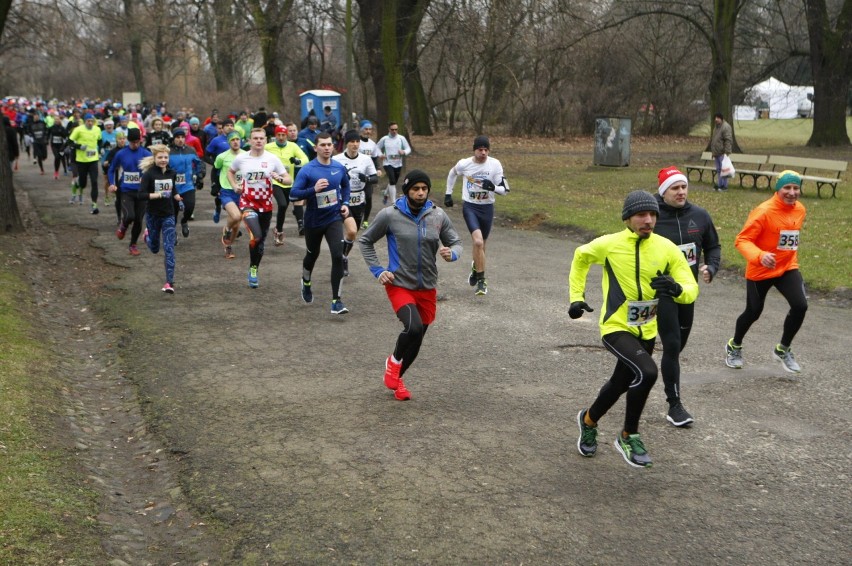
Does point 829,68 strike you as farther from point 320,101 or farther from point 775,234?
point 775,234

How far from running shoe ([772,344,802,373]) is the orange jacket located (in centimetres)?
69

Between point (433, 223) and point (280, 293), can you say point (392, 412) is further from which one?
point (280, 293)

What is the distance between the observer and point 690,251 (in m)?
7.43

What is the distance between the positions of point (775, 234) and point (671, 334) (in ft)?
7.92

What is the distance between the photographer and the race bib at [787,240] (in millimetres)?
8406

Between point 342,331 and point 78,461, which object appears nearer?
point 78,461

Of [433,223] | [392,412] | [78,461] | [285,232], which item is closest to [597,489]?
[392,412]

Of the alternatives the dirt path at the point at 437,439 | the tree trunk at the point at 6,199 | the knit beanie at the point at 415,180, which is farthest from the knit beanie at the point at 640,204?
the tree trunk at the point at 6,199

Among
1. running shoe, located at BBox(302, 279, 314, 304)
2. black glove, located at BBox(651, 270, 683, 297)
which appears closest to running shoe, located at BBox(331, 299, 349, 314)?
running shoe, located at BBox(302, 279, 314, 304)

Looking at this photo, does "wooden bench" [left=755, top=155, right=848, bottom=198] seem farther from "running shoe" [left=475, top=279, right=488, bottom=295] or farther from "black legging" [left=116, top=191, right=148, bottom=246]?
"black legging" [left=116, top=191, right=148, bottom=246]

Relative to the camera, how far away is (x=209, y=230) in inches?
714

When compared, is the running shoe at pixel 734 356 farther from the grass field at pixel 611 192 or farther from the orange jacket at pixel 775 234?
the grass field at pixel 611 192

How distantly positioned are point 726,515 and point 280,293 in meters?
7.78

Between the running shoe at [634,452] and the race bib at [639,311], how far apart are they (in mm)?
772
